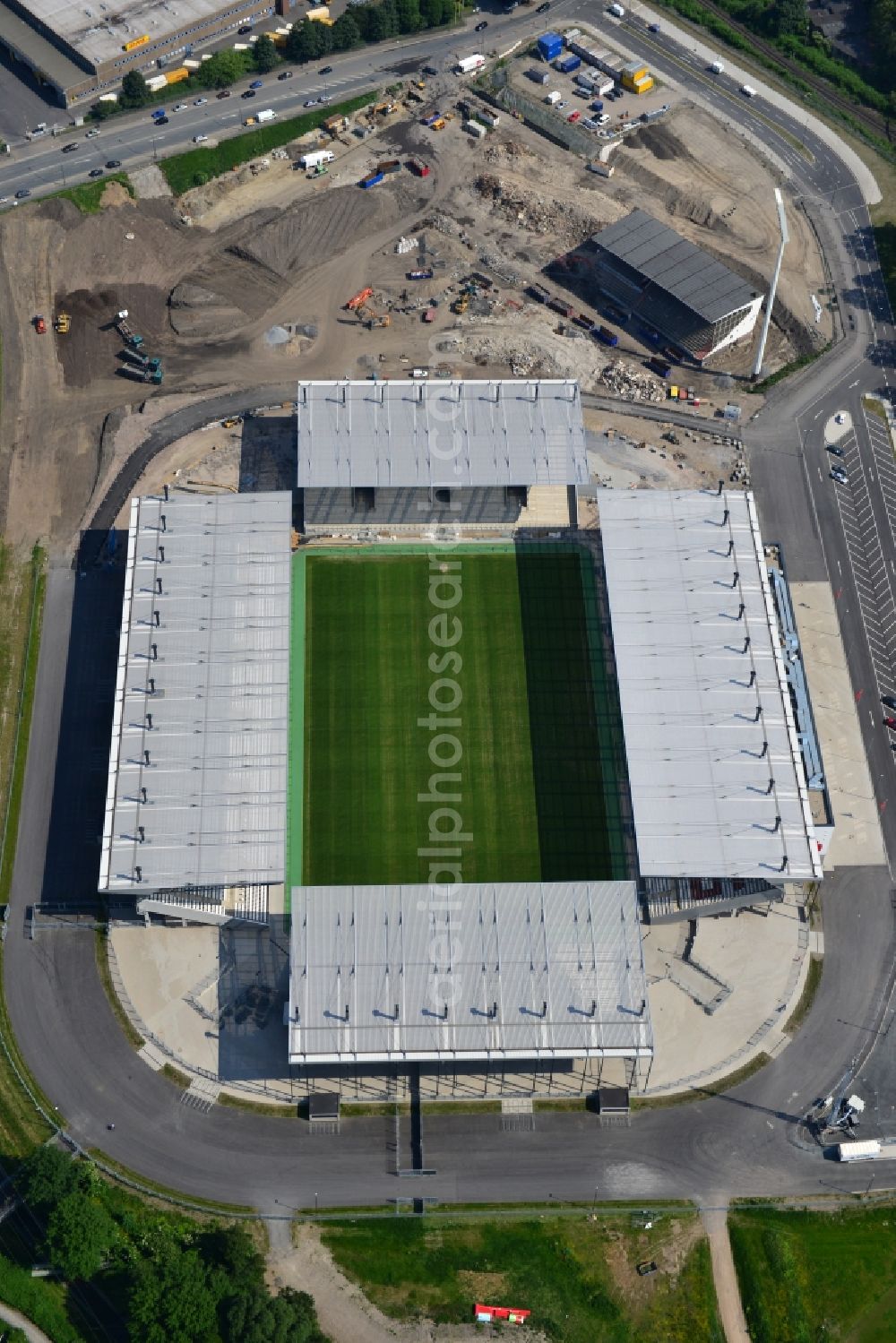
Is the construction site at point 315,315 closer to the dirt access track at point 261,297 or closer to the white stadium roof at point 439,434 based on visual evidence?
the dirt access track at point 261,297

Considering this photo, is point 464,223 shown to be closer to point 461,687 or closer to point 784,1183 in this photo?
point 461,687

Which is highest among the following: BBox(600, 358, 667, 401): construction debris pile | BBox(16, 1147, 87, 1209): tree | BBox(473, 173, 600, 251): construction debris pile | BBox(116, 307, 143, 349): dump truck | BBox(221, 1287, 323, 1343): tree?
BBox(473, 173, 600, 251): construction debris pile

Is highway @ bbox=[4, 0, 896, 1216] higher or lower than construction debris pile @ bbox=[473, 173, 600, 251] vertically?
lower

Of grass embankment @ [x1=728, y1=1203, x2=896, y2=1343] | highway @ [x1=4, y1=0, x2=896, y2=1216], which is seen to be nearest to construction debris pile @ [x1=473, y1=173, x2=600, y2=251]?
highway @ [x1=4, y1=0, x2=896, y2=1216]

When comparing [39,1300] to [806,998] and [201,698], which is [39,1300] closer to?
[201,698]

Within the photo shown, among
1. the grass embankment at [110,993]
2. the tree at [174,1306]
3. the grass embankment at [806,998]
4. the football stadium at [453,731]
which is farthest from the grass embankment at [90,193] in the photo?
the tree at [174,1306]

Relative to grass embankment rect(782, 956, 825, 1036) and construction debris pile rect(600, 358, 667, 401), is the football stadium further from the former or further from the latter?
construction debris pile rect(600, 358, 667, 401)

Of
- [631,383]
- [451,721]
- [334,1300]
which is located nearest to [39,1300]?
[334,1300]
